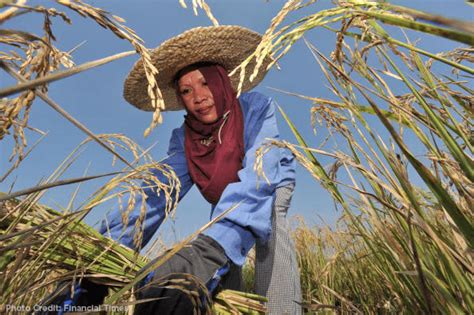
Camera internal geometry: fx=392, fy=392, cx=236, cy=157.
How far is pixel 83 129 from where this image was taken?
1.43ft

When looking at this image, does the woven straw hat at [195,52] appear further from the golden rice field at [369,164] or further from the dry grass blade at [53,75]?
the dry grass blade at [53,75]

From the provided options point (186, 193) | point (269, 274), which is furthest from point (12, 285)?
point (186, 193)

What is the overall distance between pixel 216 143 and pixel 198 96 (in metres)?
0.33

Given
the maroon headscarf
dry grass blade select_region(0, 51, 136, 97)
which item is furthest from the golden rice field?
the maroon headscarf

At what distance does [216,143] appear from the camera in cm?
244

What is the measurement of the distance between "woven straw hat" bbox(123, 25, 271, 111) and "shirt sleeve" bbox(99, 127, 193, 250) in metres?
0.40

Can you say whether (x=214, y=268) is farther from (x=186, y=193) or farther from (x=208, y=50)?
(x=208, y=50)

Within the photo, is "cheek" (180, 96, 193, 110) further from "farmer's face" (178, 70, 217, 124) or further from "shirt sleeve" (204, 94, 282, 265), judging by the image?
"shirt sleeve" (204, 94, 282, 265)

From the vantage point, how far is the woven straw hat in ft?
7.57

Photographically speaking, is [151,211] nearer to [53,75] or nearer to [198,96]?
[198,96]

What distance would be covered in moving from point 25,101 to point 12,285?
0.70 m

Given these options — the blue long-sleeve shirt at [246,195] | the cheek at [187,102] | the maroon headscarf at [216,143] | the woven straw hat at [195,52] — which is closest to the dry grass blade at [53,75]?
the blue long-sleeve shirt at [246,195]

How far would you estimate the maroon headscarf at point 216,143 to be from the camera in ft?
7.14

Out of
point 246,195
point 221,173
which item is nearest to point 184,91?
point 221,173
